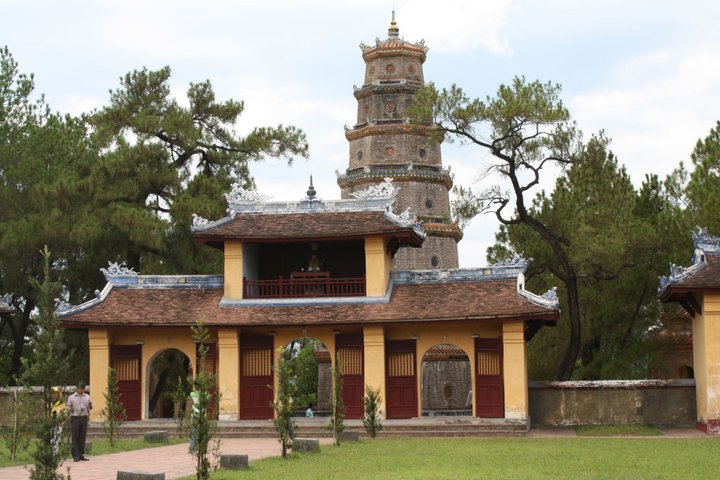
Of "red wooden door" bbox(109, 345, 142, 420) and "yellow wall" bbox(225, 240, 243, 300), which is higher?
"yellow wall" bbox(225, 240, 243, 300)

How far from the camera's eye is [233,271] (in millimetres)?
32906

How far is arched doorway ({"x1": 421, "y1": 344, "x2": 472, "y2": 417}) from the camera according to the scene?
48688 millimetres

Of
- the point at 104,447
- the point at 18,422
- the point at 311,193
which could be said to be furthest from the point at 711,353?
the point at 18,422

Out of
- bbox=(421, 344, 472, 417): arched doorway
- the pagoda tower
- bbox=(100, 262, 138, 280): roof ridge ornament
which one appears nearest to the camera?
bbox=(100, 262, 138, 280): roof ridge ornament

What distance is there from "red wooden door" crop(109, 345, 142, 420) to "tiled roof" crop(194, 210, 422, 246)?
3941mm

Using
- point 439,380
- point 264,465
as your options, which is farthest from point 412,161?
point 264,465

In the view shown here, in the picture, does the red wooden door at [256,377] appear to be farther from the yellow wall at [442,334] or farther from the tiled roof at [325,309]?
the yellow wall at [442,334]

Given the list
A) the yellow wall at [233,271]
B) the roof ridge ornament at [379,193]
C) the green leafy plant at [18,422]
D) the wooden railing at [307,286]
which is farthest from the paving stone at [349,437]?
the roof ridge ornament at [379,193]

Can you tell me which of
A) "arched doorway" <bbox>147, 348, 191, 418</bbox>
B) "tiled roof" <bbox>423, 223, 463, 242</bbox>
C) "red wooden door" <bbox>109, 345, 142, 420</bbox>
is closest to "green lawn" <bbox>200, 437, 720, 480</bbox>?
"red wooden door" <bbox>109, 345, 142, 420</bbox>

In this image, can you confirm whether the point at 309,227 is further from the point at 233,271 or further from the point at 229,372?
the point at 229,372

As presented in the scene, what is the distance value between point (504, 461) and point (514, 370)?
10.4m

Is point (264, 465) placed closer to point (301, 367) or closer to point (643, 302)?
point (643, 302)

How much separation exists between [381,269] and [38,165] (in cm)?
1470

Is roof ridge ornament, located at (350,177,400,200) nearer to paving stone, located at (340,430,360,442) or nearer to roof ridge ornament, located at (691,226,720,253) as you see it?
roof ridge ornament, located at (691,226,720,253)
